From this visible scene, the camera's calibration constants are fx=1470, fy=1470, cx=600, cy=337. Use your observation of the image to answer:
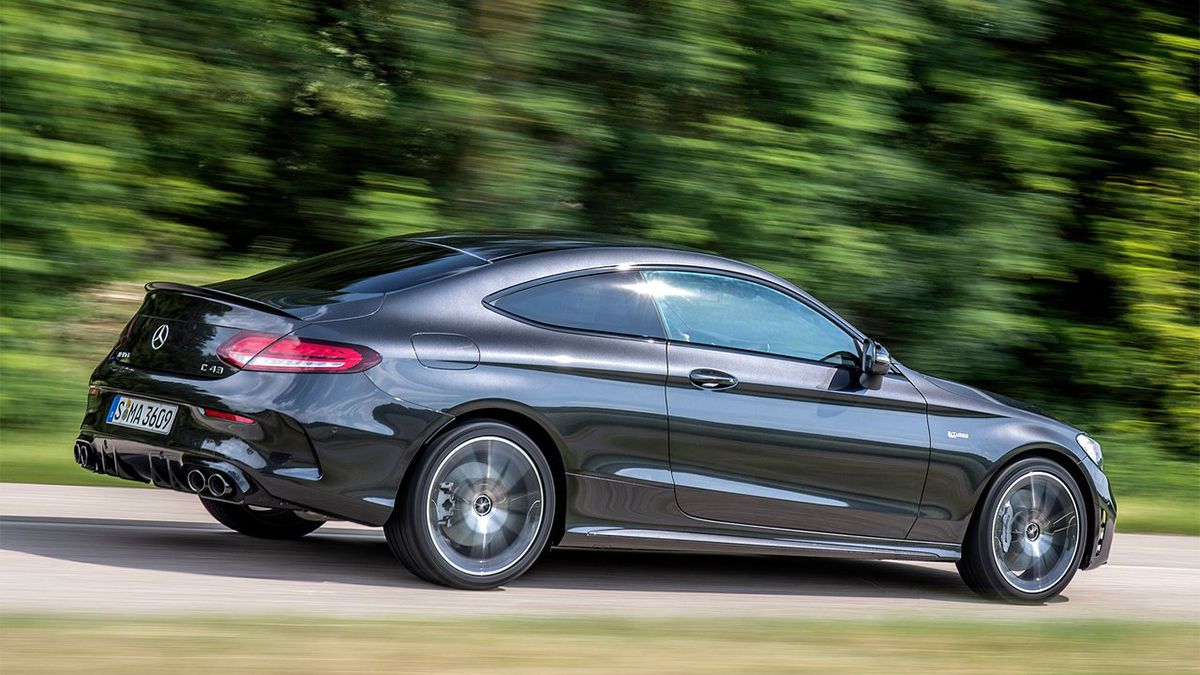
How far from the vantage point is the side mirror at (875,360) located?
22.2ft

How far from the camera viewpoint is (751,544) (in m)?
6.45

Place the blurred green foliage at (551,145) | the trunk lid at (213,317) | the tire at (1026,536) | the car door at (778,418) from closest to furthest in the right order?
the trunk lid at (213,317), the car door at (778,418), the tire at (1026,536), the blurred green foliage at (551,145)

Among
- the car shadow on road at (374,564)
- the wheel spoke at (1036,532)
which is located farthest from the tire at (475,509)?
the wheel spoke at (1036,532)

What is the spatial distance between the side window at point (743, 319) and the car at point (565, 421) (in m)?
0.01

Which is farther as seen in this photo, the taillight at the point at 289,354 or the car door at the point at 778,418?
the car door at the point at 778,418

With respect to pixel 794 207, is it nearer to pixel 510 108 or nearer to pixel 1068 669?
pixel 510 108

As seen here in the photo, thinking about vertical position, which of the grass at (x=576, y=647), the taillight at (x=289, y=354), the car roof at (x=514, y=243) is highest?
the car roof at (x=514, y=243)

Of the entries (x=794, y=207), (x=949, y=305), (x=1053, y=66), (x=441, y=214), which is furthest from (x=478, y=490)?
(x=1053, y=66)

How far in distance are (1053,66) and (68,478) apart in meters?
9.54

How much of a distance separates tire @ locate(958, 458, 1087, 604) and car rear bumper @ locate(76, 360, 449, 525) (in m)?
2.92

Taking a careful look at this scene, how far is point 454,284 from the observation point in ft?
19.6

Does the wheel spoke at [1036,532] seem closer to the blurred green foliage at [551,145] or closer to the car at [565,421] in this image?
the car at [565,421]

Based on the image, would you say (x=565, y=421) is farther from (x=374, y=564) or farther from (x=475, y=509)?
(x=374, y=564)

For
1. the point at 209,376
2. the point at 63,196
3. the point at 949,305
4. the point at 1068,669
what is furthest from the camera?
the point at 949,305
